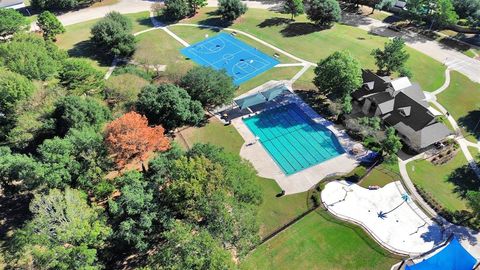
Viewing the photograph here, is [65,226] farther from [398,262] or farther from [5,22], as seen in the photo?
[5,22]

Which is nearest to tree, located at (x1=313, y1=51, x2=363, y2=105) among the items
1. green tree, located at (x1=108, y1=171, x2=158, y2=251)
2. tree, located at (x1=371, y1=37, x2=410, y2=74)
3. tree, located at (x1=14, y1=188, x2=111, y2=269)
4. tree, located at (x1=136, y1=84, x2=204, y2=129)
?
tree, located at (x1=371, y1=37, x2=410, y2=74)

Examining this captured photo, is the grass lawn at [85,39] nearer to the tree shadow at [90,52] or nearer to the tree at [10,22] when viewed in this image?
the tree shadow at [90,52]

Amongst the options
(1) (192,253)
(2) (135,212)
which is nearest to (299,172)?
(1) (192,253)

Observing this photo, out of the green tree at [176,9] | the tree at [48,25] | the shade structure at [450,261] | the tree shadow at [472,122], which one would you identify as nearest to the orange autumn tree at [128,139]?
the shade structure at [450,261]

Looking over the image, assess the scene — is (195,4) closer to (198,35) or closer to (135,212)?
(198,35)

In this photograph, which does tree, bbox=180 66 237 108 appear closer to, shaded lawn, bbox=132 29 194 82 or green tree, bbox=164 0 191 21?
shaded lawn, bbox=132 29 194 82

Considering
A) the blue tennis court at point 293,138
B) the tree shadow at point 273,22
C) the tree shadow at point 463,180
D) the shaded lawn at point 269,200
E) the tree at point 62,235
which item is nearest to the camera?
the tree at point 62,235
